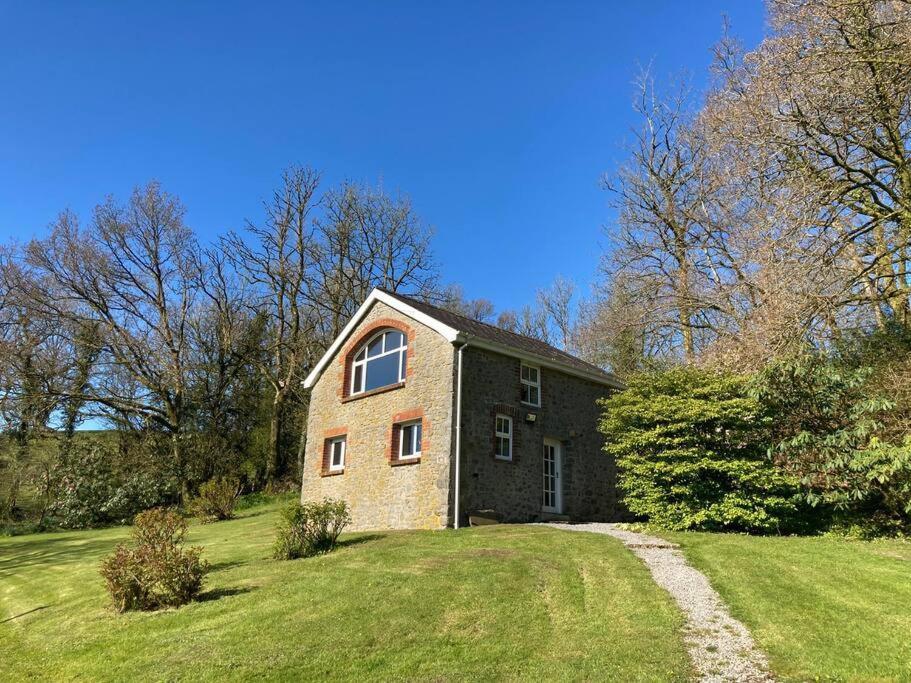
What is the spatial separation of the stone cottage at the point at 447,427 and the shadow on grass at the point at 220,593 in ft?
18.2

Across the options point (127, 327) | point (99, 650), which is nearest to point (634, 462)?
point (99, 650)

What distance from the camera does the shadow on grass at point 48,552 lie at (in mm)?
15586

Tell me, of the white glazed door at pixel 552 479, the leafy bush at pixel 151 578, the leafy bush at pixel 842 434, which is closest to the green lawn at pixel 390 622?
the leafy bush at pixel 151 578

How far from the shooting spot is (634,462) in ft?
44.0

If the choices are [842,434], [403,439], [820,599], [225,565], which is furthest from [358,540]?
[842,434]

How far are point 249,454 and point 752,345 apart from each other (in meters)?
24.8

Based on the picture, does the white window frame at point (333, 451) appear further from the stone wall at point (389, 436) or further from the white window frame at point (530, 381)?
the white window frame at point (530, 381)

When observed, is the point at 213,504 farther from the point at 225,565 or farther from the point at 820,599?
the point at 820,599

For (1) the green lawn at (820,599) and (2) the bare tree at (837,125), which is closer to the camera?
(1) the green lawn at (820,599)

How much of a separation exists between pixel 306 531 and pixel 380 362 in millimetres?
6948

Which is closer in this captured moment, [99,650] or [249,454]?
[99,650]

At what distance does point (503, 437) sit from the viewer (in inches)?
611

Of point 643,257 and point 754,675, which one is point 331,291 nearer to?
point 643,257

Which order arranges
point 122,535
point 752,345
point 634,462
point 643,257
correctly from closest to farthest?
1. point 752,345
2. point 634,462
3. point 122,535
4. point 643,257
